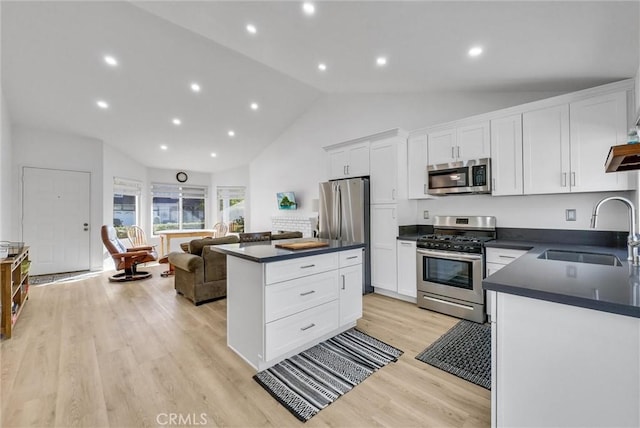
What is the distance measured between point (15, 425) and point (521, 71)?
187 inches

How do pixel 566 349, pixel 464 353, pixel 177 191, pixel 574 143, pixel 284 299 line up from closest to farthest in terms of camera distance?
pixel 566 349 < pixel 284 299 < pixel 464 353 < pixel 574 143 < pixel 177 191

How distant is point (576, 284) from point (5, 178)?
703 cm

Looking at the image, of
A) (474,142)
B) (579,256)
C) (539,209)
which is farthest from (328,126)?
(579,256)

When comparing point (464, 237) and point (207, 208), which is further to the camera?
point (207, 208)

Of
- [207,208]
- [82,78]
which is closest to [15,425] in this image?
[82,78]

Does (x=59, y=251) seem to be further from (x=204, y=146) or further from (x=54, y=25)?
(x=54, y=25)

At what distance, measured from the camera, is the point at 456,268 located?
10.4ft

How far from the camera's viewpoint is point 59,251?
18.0 feet

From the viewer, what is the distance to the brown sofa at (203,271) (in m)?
3.63

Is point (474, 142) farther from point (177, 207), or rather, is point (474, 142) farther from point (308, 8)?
point (177, 207)

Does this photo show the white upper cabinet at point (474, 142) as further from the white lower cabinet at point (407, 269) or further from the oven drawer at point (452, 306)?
the oven drawer at point (452, 306)

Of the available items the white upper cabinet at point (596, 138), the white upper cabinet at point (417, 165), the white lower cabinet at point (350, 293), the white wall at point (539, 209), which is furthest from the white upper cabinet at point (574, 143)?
the white lower cabinet at point (350, 293)

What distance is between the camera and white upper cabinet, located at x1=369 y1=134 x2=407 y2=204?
3.79 meters

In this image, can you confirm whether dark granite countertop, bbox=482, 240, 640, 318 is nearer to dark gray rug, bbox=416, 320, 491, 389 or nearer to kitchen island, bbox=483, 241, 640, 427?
kitchen island, bbox=483, 241, 640, 427
